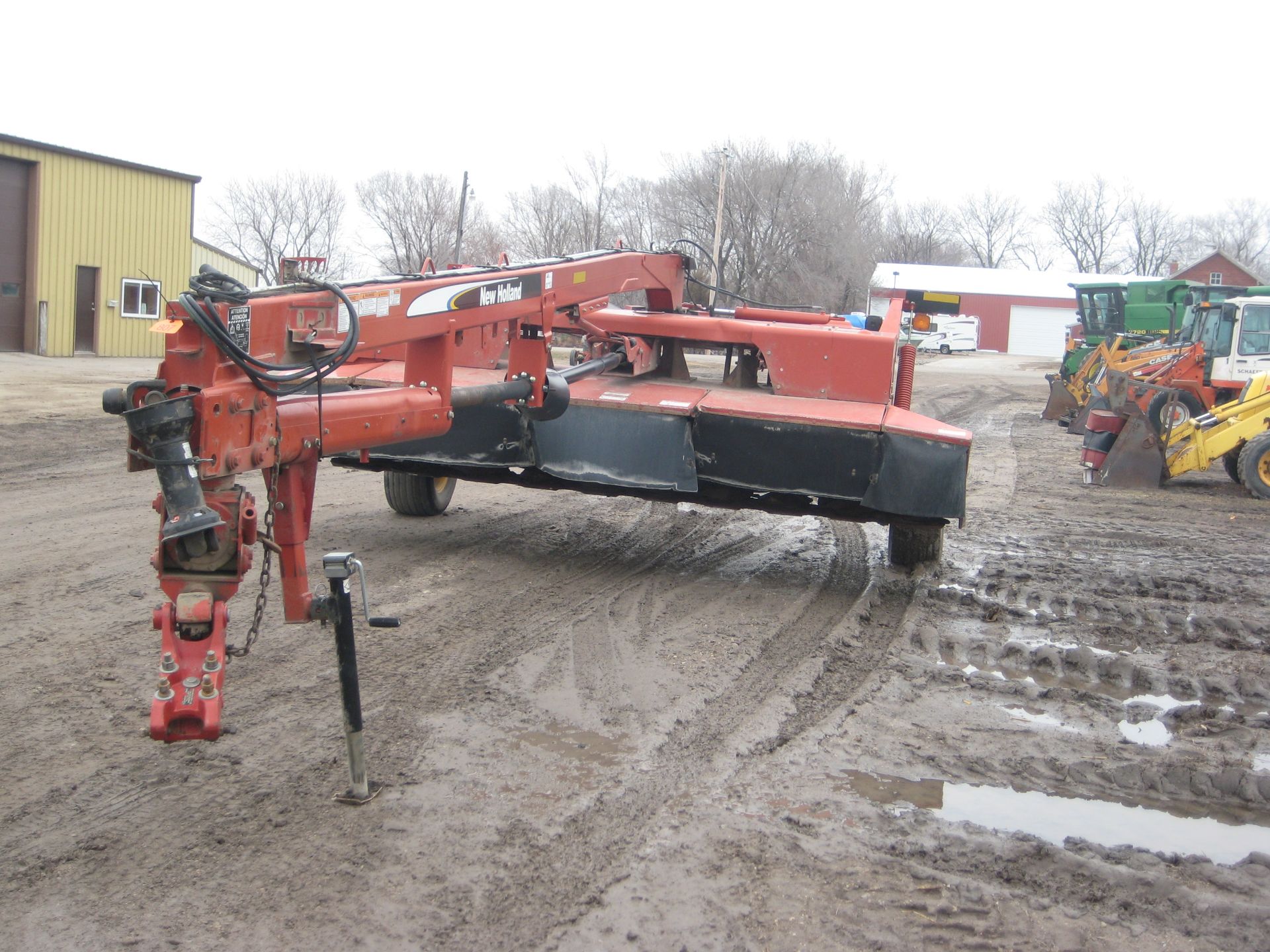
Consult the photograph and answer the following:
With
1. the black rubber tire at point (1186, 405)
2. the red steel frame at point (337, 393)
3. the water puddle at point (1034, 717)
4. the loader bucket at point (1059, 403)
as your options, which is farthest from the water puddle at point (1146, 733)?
the loader bucket at point (1059, 403)

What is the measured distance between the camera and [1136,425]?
12133mm

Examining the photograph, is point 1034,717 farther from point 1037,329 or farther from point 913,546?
point 1037,329

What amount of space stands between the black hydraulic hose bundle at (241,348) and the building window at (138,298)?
72.2 ft

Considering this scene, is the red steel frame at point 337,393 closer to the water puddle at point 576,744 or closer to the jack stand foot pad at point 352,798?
the jack stand foot pad at point 352,798

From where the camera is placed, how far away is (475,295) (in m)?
4.91

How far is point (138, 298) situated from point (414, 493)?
19.0 m

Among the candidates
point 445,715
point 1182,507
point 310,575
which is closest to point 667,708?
point 445,715

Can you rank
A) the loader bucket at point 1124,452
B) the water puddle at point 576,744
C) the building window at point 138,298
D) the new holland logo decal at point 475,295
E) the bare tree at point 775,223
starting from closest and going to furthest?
the water puddle at point 576,744
the new holland logo decal at point 475,295
the loader bucket at point 1124,452
the building window at point 138,298
the bare tree at point 775,223

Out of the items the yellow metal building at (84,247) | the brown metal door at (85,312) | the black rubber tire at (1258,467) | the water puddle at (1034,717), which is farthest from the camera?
the brown metal door at (85,312)

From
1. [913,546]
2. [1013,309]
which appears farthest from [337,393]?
[1013,309]

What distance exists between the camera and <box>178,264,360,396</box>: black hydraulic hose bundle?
335cm

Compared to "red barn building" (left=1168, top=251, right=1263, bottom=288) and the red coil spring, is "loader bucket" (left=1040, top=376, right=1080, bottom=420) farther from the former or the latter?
"red barn building" (left=1168, top=251, right=1263, bottom=288)

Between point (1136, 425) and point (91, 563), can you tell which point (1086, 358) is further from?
point (91, 563)

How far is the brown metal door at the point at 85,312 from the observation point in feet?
76.5
